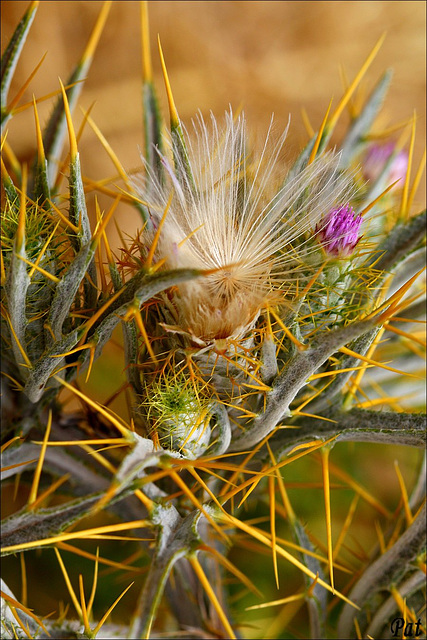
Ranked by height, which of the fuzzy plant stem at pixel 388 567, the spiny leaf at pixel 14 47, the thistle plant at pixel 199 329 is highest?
the spiny leaf at pixel 14 47

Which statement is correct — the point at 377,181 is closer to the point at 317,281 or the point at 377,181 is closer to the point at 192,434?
the point at 317,281

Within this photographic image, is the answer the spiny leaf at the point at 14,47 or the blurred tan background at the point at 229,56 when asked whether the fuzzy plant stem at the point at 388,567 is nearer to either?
the spiny leaf at the point at 14,47

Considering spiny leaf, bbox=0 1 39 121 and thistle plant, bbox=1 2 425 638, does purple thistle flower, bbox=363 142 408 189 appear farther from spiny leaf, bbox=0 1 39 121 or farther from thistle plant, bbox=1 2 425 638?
spiny leaf, bbox=0 1 39 121

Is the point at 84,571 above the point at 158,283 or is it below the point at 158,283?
below

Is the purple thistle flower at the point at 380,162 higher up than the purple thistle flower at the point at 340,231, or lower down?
higher up

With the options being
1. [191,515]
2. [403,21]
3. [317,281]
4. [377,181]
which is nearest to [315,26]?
[403,21]

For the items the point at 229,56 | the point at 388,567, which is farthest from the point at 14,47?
the point at 229,56

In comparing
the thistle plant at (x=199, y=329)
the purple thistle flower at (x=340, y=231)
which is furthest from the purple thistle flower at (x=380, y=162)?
the purple thistle flower at (x=340, y=231)
